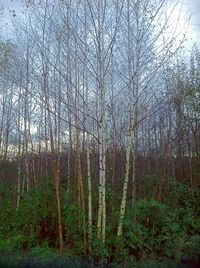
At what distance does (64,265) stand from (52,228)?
3345 mm

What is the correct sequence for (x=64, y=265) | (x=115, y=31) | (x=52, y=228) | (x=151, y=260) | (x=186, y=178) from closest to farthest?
(x=64, y=265), (x=151, y=260), (x=115, y=31), (x=52, y=228), (x=186, y=178)

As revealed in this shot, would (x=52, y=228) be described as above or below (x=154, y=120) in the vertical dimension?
below

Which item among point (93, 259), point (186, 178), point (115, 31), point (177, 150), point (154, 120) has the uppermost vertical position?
point (115, 31)

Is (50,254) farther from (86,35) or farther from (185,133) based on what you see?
(185,133)

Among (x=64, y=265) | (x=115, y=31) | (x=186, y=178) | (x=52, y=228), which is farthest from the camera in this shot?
(x=186, y=178)

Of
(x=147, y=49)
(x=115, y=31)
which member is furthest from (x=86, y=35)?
(x=147, y=49)

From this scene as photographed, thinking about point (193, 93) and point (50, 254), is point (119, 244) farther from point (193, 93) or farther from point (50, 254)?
point (193, 93)

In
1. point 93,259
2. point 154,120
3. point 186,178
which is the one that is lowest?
point 93,259

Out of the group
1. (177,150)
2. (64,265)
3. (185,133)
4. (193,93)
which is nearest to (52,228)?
(64,265)

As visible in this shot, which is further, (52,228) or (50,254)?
(52,228)

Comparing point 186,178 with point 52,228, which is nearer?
point 52,228

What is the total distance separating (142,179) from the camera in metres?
12.2

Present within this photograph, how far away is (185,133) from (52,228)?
9075 mm

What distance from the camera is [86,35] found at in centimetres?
829
